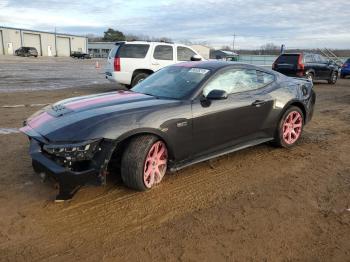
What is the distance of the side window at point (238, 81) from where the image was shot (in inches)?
196

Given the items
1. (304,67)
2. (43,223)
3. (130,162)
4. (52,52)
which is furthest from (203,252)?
(52,52)

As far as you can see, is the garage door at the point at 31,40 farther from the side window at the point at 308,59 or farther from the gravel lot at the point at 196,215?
the gravel lot at the point at 196,215

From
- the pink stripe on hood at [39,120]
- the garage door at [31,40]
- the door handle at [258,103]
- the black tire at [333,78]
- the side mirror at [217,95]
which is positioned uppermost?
the garage door at [31,40]

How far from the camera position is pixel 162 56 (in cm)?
A: 1310

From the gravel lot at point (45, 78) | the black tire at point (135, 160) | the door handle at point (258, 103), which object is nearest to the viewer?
the black tire at point (135, 160)

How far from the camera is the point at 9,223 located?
137 inches

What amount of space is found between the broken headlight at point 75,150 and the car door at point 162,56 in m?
9.44

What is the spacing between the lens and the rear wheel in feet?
19.2

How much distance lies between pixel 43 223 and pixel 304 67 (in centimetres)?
1618

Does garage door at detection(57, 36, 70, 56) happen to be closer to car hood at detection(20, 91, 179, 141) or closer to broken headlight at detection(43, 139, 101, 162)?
car hood at detection(20, 91, 179, 141)

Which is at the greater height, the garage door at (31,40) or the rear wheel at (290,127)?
the garage door at (31,40)

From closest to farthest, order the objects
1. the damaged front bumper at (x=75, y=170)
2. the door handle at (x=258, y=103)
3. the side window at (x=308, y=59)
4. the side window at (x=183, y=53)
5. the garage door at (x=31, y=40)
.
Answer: the damaged front bumper at (x=75, y=170) < the door handle at (x=258, y=103) < the side window at (x=183, y=53) < the side window at (x=308, y=59) < the garage door at (x=31, y=40)

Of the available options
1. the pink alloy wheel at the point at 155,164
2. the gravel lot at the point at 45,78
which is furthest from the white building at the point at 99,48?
the pink alloy wheel at the point at 155,164

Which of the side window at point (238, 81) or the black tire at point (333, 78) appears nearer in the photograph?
the side window at point (238, 81)
